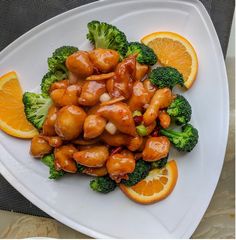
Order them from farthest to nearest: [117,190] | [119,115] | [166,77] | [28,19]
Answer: [28,19] → [117,190] → [166,77] → [119,115]

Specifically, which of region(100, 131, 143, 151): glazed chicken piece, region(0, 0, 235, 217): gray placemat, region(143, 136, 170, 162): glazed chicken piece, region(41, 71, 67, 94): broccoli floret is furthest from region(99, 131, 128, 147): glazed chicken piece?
region(0, 0, 235, 217): gray placemat

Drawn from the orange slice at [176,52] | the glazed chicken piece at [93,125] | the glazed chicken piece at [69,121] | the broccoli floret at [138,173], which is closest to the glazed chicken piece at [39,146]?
the glazed chicken piece at [69,121]

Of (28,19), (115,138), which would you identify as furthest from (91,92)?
(28,19)

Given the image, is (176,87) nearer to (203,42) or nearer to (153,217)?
(203,42)

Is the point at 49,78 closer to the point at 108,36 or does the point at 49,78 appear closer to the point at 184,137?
the point at 108,36

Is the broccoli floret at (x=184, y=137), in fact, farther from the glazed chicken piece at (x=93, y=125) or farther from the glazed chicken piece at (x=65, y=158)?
the glazed chicken piece at (x=65, y=158)

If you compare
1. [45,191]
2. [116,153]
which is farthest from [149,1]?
[45,191]

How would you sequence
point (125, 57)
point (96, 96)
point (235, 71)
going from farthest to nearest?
1. point (235, 71)
2. point (125, 57)
3. point (96, 96)
